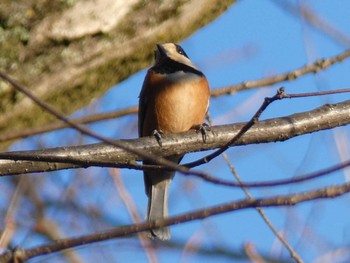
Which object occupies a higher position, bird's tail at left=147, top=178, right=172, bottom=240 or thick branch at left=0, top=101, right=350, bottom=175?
bird's tail at left=147, top=178, right=172, bottom=240

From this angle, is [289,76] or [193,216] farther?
[289,76]

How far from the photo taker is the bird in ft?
13.0

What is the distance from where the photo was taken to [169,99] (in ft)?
13.1

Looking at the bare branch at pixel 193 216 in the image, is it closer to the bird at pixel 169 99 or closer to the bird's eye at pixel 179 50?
the bird at pixel 169 99

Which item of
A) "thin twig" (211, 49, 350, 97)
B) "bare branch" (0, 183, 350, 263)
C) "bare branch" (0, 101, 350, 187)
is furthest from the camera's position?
"thin twig" (211, 49, 350, 97)

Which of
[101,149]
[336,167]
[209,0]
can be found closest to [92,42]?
[209,0]

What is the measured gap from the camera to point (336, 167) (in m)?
1.56

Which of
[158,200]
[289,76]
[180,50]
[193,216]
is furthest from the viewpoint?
[180,50]

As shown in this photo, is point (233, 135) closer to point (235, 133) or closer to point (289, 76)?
point (235, 133)

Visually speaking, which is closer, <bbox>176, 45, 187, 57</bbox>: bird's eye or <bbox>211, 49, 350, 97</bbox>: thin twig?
<bbox>211, 49, 350, 97</bbox>: thin twig

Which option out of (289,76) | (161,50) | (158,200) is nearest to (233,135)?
(289,76)

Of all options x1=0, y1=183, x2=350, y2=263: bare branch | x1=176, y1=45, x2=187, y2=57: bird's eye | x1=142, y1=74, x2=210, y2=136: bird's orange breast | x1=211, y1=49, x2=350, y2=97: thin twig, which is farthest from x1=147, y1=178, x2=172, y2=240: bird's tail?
x1=0, y1=183, x2=350, y2=263: bare branch

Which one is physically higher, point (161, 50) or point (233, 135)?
point (161, 50)

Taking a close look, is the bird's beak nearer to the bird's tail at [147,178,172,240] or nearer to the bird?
the bird
